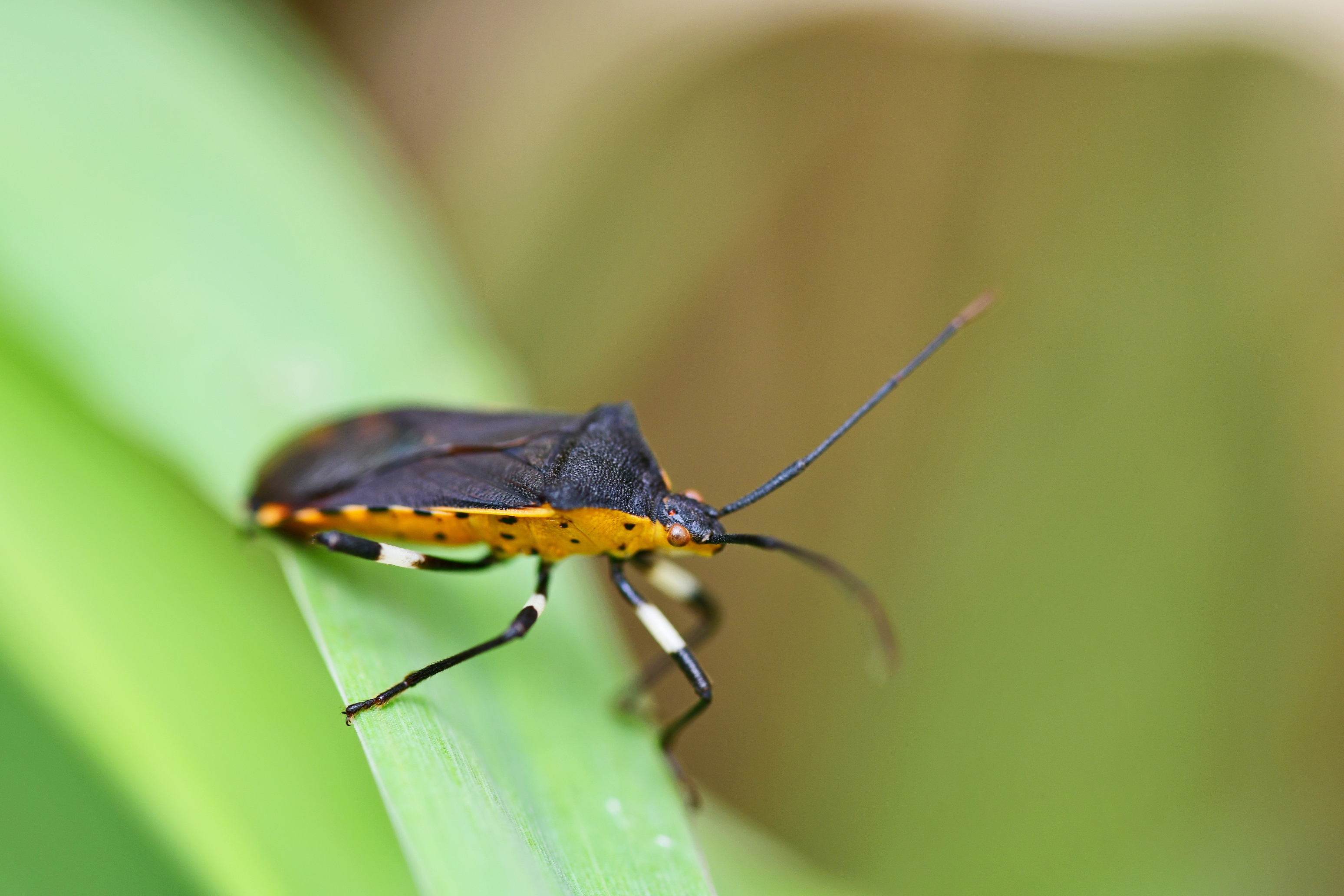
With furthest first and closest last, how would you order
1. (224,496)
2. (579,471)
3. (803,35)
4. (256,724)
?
(803,35) < (224,496) < (579,471) < (256,724)

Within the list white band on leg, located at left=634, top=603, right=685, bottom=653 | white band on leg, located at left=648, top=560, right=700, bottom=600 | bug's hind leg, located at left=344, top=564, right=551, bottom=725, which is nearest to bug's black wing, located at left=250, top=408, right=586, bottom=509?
bug's hind leg, located at left=344, top=564, right=551, bottom=725

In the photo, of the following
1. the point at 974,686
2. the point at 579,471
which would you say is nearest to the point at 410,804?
the point at 579,471

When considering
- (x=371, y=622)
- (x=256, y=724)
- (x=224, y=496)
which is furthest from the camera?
(x=224, y=496)

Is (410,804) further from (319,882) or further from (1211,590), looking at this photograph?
(1211,590)

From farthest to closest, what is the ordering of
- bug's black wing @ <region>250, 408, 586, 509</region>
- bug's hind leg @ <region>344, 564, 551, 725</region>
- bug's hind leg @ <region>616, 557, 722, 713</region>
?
bug's hind leg @ <region>616, 557, 722, 713</region>
bug's black wing @ <region>250, 408, 586, 509</region>
bug's hind leg @ <region>344, 564, 551, 725</region>

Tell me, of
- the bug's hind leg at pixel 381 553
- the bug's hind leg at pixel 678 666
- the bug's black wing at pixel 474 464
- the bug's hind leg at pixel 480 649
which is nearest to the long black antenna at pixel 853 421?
the bug's black wing at pixel 474 464

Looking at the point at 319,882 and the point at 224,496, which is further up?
the point at 224,496

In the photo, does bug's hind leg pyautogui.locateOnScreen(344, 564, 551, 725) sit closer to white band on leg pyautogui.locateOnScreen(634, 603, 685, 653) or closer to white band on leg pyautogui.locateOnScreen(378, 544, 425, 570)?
white band on leg pyautogui.locateOnScreen(378, 544, 425, 570)

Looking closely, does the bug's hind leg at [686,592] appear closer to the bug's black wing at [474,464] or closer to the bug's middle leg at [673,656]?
the bug's middle leg at [673,656]
